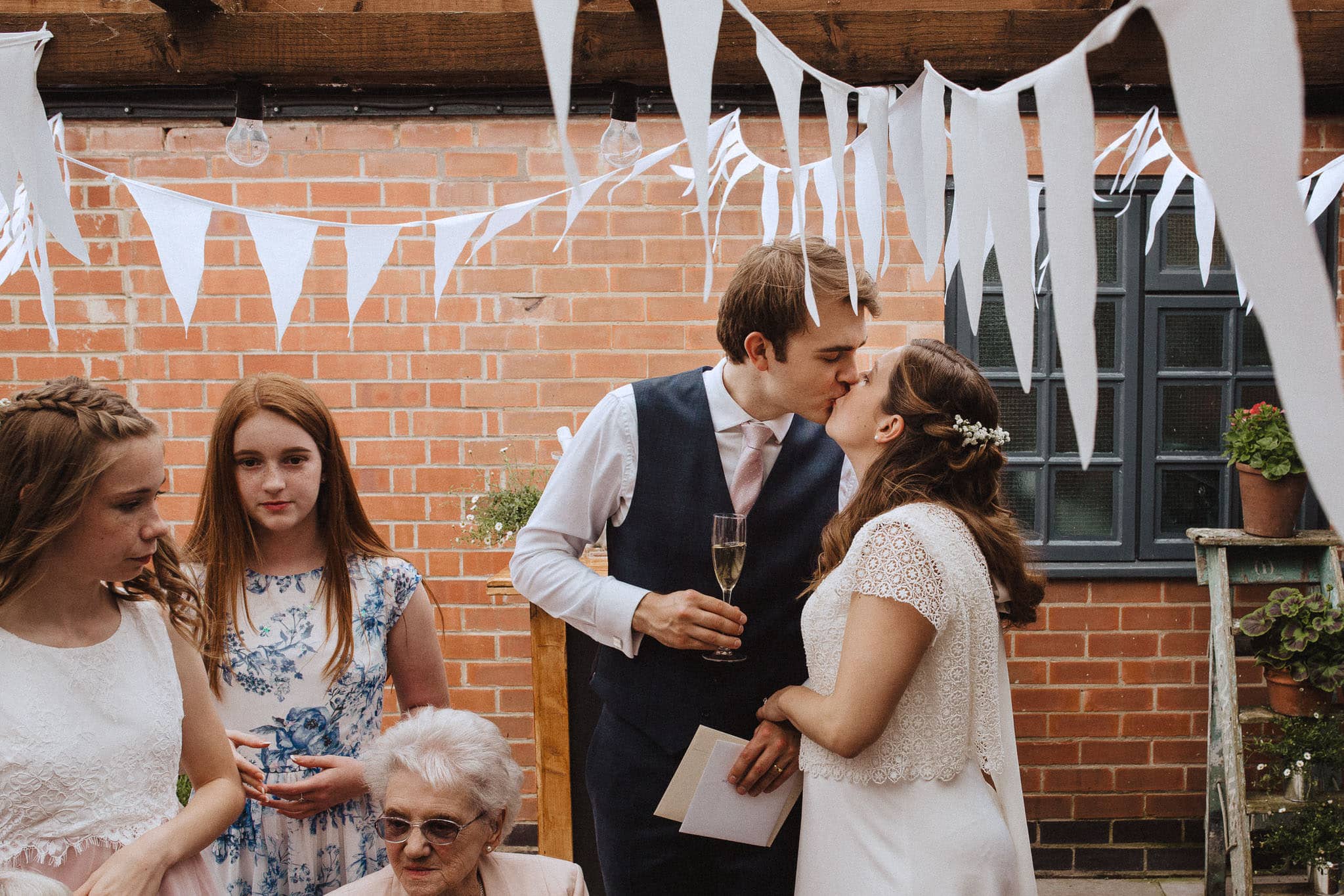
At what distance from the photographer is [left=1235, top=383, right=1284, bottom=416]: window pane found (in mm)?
3150

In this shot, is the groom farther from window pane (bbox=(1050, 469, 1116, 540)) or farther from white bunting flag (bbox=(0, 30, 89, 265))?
window pane (bbox=(1050, 469, 1116, 540))

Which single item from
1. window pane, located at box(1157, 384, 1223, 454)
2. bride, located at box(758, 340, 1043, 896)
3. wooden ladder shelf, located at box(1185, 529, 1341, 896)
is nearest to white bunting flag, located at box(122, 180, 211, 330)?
bride, located at box(758, 340, 1043, 896)

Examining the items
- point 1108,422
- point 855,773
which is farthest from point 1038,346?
point 855,773

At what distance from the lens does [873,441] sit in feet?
5.10

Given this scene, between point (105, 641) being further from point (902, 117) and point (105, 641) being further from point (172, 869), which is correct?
point (902, 117)

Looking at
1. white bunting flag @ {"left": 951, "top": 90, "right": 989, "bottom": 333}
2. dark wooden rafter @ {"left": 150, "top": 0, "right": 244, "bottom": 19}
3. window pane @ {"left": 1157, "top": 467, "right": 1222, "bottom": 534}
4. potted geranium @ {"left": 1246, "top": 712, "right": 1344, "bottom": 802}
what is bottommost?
potted geranium @ {"left": 1246, "top": 712, "right": 1344, "bottom": 802}

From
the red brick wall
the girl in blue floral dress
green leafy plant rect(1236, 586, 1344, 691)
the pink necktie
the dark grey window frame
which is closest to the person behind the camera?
the girl in blue floral dress

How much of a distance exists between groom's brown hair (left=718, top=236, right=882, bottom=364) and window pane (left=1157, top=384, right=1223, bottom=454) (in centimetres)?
196

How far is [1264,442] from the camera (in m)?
2.84

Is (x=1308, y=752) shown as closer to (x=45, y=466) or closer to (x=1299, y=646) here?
(x=1299, y=646)

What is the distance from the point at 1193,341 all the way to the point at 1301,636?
97cm

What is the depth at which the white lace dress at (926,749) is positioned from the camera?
4.52ft

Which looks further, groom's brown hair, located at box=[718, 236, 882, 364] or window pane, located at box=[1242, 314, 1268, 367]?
window pane, located at box=[1242, 314, 1268, 367]

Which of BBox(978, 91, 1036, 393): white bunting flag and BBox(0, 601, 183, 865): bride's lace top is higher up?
BBox(978, 91, 1036, 393): white bunting flag
